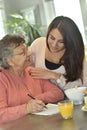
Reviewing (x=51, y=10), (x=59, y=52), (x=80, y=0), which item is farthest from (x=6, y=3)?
(x=59, y=52)

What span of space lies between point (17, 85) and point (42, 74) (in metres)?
0.21

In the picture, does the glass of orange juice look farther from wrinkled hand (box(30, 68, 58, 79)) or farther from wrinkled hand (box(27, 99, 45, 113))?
wrinkled hand (box(30, 68, 58, 79))

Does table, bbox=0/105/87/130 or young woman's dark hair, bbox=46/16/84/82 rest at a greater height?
young woman's dark hair, bbox=46/16/84/82

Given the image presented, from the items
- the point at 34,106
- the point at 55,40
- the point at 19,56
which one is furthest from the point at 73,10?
the point at 34,106

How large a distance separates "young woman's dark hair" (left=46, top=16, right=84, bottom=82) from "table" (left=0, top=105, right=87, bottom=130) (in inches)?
18.7

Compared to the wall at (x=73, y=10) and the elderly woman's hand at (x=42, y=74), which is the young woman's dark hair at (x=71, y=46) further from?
the wall at (x=73, y=10)

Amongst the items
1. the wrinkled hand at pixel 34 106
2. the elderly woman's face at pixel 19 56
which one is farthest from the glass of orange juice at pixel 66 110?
the elderly woman's face at pixel 19 56

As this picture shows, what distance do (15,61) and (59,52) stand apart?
45 cm

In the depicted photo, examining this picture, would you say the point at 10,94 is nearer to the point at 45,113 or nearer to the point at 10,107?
the point at 10,107

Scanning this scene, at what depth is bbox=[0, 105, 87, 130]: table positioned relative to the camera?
1468 mm

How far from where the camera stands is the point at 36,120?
64.4 inches

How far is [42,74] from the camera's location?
6.78 ft

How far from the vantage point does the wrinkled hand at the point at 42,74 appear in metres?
2.05

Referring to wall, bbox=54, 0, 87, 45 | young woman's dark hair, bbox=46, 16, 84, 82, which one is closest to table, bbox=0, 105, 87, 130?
young woman's dark hair, bbox=46, 16, 84, 82
